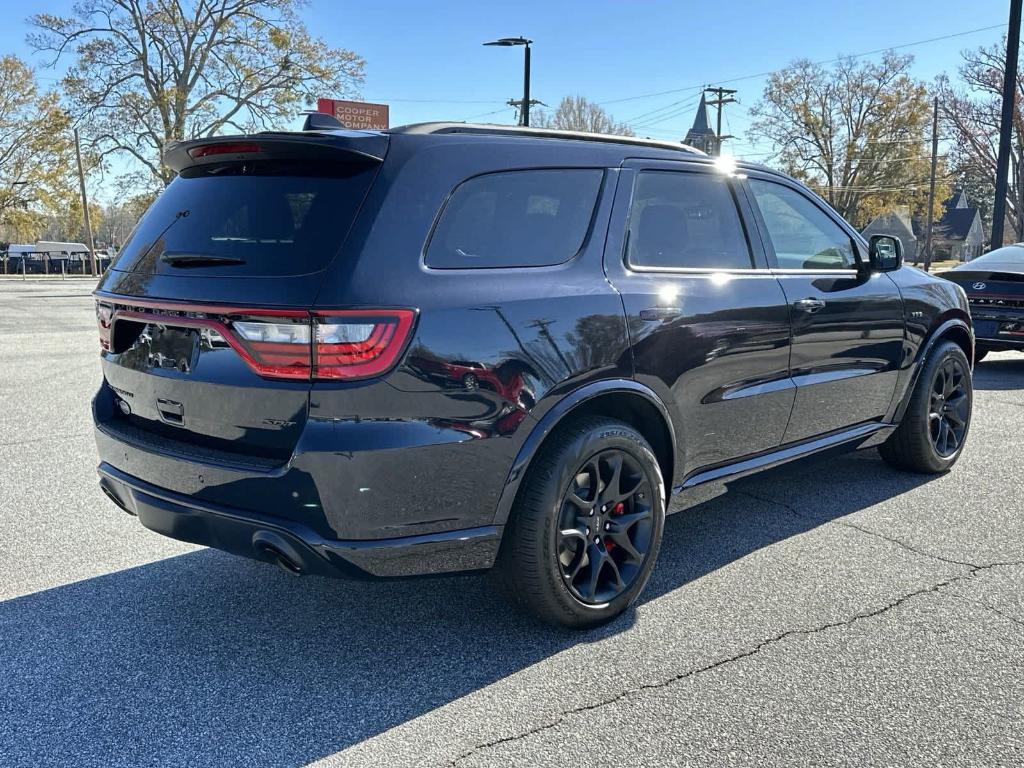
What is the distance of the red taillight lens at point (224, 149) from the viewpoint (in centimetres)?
298

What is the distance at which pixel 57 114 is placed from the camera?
33750 mm

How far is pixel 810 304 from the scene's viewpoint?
421cm

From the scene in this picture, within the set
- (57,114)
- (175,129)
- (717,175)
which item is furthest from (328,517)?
(57,114)

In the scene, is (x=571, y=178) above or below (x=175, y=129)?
below

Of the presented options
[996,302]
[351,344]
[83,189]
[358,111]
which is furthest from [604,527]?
[83,189]

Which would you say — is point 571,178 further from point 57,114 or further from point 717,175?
point 57,114

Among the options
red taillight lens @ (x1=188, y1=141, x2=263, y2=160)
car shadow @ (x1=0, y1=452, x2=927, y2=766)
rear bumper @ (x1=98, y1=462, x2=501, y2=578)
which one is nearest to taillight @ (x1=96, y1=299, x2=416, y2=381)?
rear bumper @ (x1=98, y1=462, x2=501, y2=578)

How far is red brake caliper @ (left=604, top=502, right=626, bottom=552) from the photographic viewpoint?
3.32 m

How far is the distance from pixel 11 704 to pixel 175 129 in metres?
34.7

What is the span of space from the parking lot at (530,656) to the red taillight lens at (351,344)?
41.4 inches

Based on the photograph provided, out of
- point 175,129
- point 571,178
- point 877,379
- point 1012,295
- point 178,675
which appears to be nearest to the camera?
point 178,675

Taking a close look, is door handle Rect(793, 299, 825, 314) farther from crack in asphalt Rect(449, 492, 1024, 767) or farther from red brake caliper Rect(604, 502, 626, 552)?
red brake caliper Rect(604, 502, 626, 552)

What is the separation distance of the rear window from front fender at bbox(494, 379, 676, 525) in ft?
2.90

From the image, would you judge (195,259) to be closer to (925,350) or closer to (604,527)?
(604,527)
